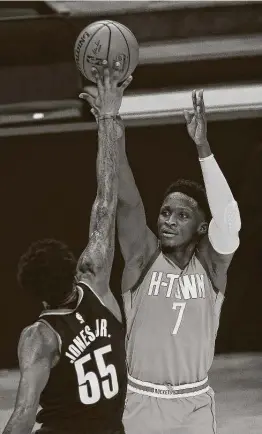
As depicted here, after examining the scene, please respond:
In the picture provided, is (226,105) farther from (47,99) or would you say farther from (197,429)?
(197,429)

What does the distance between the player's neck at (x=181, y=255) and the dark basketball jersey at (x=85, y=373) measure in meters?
1.05

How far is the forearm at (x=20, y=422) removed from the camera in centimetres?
345

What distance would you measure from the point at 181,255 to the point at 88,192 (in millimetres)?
3725

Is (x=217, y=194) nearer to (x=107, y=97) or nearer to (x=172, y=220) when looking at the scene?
(x=172, y=220)

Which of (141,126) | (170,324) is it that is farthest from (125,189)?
(141,126)

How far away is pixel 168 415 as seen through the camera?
4.58 m

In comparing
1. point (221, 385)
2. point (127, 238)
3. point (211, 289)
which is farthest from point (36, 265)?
point (221, 385)

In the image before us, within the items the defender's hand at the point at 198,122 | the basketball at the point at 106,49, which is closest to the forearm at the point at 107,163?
the defender's hand at the point at 198,122

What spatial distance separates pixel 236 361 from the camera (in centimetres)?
870

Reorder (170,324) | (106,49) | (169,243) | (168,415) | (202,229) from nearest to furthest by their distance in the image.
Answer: (168,415), (170,324), (169,243), (202,229), (106,49)

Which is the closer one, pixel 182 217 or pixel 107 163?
pixel 107 163

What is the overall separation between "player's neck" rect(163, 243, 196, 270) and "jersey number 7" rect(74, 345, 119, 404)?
1.15 metres

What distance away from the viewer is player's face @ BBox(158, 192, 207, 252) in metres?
4.80

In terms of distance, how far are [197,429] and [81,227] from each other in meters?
4.20
